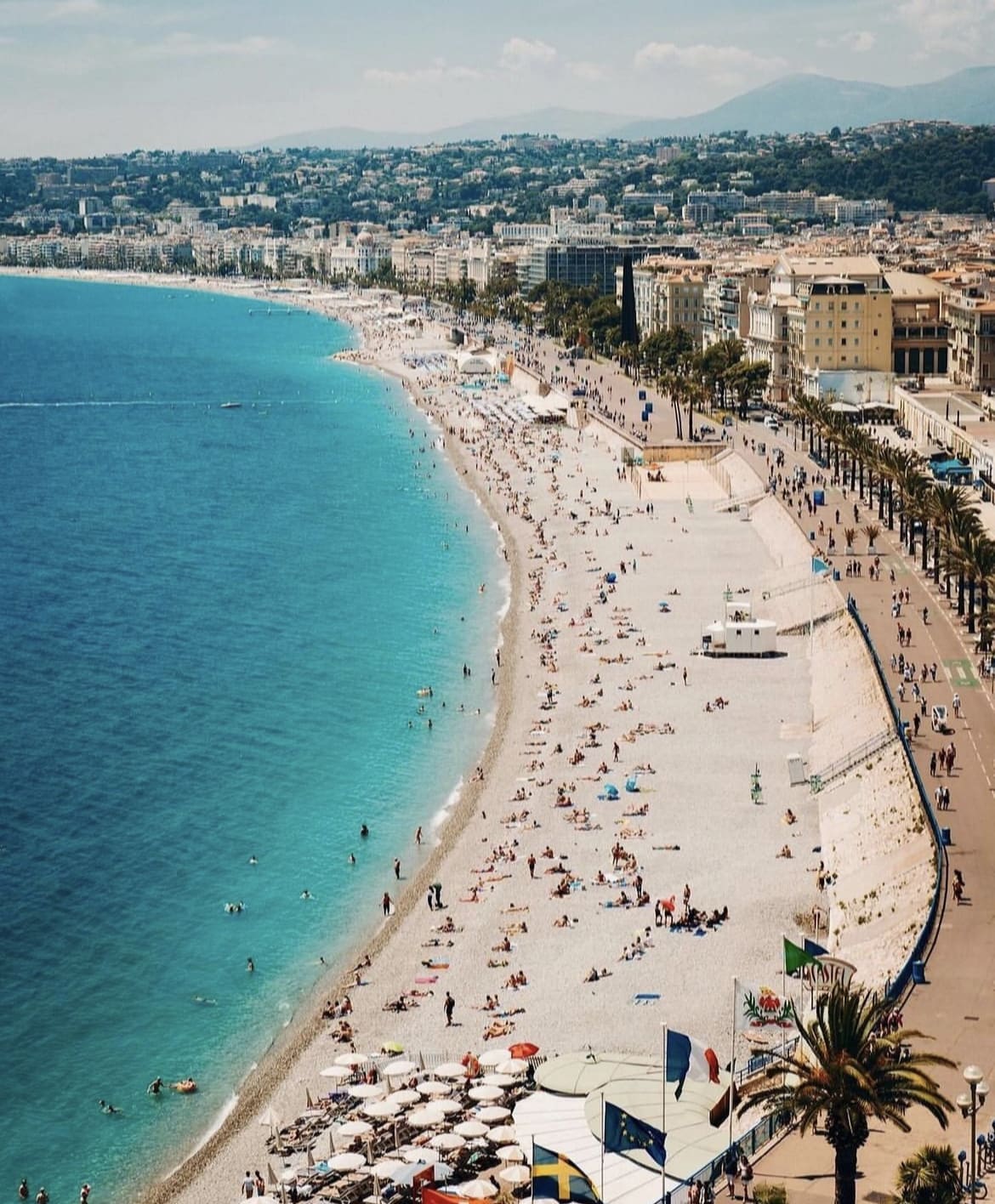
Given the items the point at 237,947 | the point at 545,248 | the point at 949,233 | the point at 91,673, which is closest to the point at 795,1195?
the point at 237,947

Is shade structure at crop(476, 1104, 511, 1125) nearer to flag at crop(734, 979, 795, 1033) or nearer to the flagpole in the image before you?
the flagpole

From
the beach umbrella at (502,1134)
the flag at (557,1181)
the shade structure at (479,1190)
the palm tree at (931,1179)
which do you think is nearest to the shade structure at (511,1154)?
the beach umbrella at (502,1134)

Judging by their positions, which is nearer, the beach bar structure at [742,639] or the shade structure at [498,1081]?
the shade structure at [498,1081]

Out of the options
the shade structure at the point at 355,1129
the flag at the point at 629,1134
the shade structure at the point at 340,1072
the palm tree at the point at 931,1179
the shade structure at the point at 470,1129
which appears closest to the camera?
the palm tree at the point at 931,1179

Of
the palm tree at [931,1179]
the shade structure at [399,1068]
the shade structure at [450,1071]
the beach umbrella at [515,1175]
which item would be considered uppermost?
the palm tree at [931,1179]

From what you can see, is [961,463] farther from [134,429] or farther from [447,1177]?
[134,429]

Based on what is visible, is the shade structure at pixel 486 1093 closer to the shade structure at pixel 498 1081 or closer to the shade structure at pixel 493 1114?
the shade structure at pixel 498 1081

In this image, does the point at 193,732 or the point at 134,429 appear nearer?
the point at 193,732
